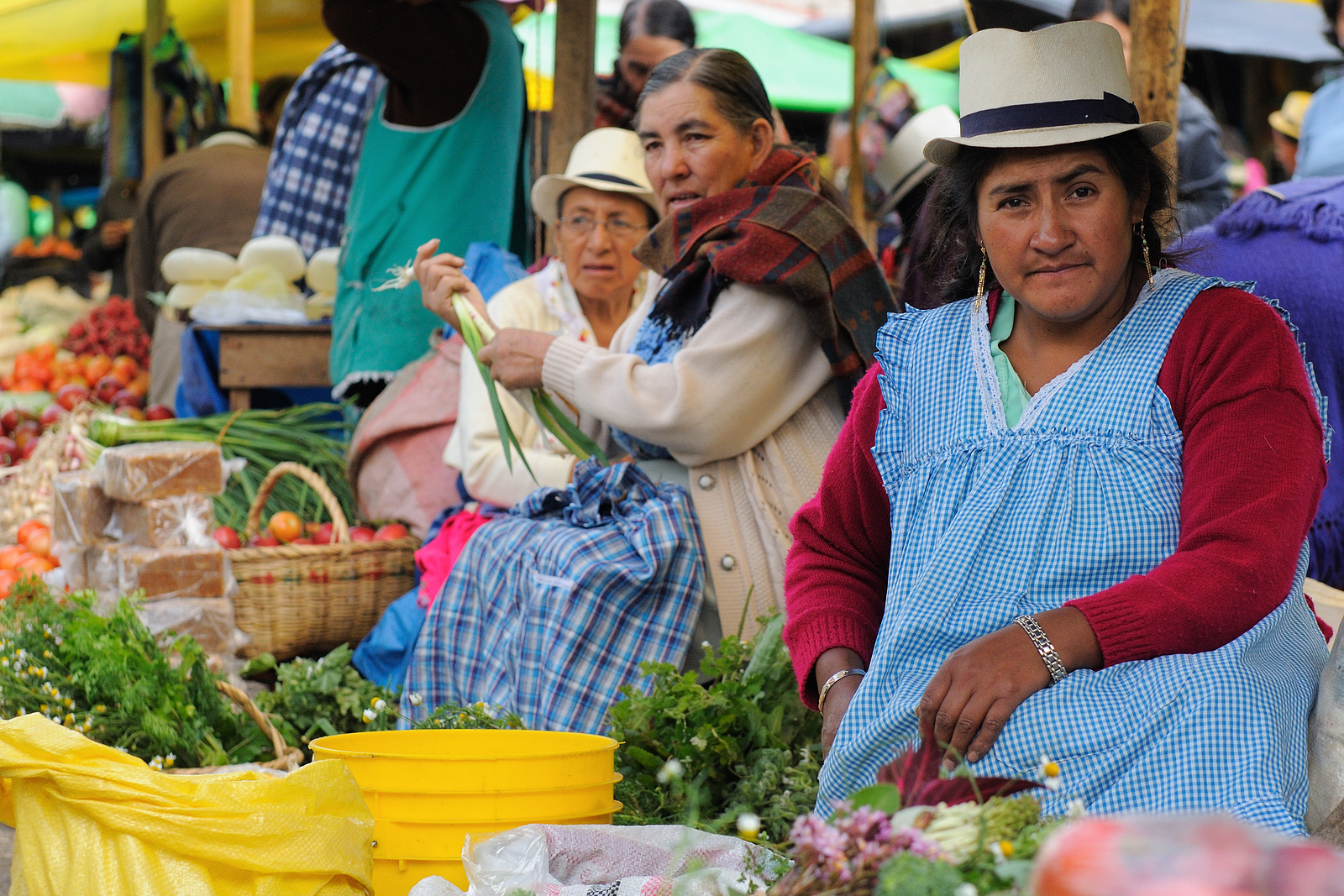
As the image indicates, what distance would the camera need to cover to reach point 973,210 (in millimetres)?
2047

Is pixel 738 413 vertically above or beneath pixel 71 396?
above

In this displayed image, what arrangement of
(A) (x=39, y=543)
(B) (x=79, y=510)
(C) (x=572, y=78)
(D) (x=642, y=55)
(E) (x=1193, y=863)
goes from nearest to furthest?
(E) (x=1193, y=863)
(B) (x=79, y=510)
(A) (x=39, y=543)
(C) (x=572, y=78)
(D) (x=642, y=55)

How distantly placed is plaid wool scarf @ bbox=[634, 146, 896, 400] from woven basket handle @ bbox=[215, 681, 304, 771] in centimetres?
119

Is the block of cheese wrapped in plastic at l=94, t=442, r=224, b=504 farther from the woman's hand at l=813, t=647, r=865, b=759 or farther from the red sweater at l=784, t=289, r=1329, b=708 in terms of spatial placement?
the red sweater at l=784, t=289, r=1329, b=708

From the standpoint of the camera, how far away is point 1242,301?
72.2 inches

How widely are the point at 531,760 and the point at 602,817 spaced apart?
0.18 meters

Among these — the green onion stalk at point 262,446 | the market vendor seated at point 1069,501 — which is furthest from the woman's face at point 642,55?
the market vendor seated at point 1069,501

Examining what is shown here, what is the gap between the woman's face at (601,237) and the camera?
3.62 meters

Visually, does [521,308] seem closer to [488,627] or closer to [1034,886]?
[488,627]

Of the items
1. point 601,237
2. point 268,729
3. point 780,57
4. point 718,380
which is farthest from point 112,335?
point 780,57

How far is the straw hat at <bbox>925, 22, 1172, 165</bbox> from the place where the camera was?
1881 mm

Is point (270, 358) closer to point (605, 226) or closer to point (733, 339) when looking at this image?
point (605, 226)

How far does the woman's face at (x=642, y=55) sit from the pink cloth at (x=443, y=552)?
6.83 feet

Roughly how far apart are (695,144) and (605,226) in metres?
0.61
